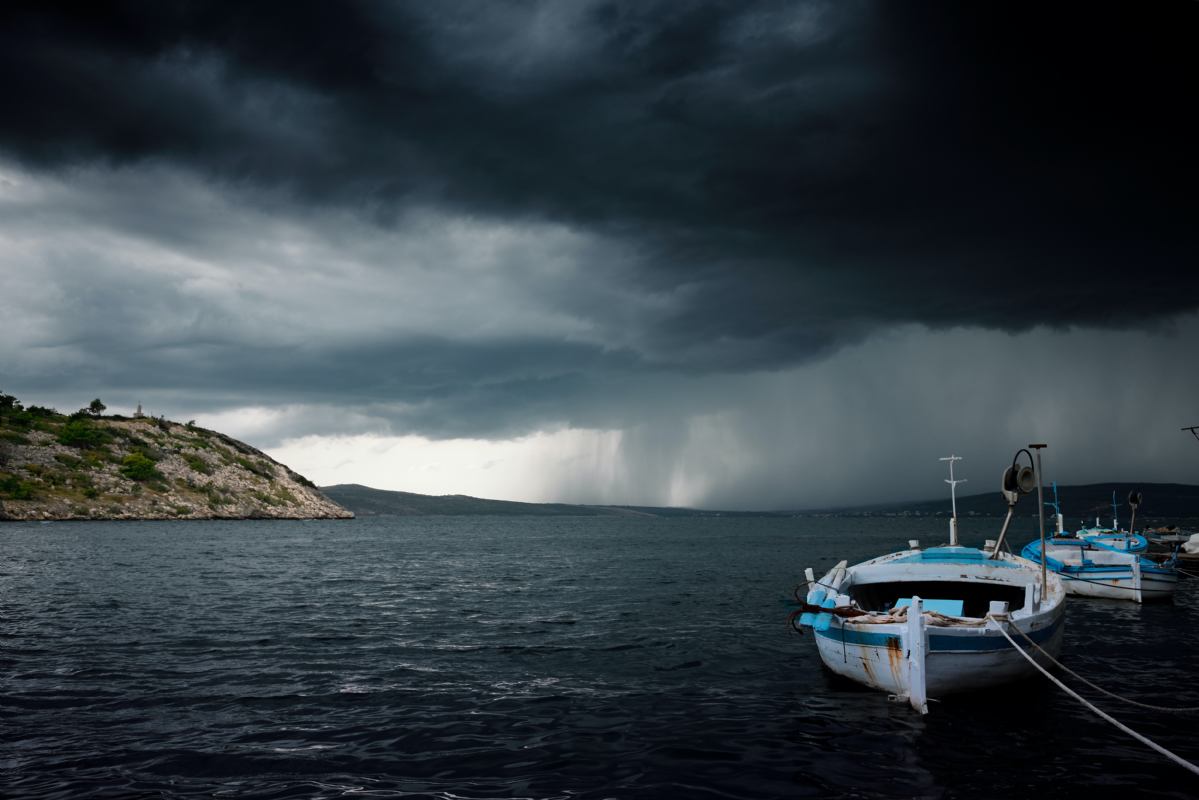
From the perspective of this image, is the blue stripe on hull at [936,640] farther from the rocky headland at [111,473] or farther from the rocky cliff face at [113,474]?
the rocky headland at [111,473]

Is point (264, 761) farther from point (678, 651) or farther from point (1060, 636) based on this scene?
point (1060, 636)

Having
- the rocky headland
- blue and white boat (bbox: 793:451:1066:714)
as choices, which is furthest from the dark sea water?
the rocky headland

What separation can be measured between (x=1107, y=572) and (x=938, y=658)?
103 ft

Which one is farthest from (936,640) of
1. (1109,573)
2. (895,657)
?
(1109,573)

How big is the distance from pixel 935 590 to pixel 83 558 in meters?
65.6

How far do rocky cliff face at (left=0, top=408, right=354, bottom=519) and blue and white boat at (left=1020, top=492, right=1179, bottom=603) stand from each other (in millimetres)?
164336

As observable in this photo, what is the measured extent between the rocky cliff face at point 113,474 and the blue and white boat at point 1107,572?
6470 inches

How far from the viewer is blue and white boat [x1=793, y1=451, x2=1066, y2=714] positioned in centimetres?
1553

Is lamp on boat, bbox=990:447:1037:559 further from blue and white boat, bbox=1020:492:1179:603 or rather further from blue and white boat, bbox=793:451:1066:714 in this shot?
blue and white boat, bbox=1020:492:1179:603

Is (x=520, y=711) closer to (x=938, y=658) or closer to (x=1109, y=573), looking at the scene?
(x=938, y=658)

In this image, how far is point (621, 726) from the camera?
15.0 meters

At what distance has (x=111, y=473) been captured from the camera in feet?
530

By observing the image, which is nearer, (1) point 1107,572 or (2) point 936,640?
(2) point 936,640

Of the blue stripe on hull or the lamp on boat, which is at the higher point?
the lamp on boat
